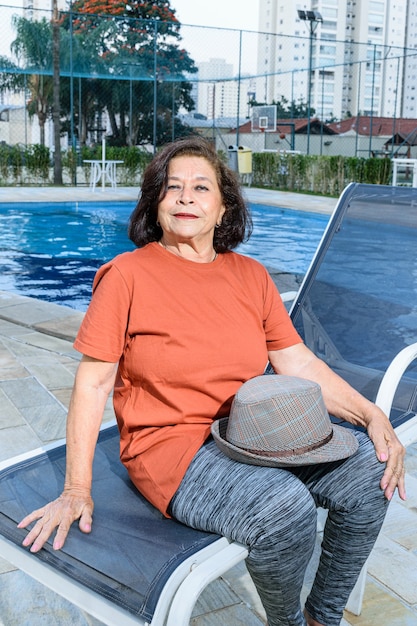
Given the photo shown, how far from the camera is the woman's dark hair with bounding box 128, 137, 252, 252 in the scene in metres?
1.64

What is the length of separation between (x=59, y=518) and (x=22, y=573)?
57 centimetres

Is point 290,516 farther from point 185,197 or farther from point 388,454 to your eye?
point 185,197

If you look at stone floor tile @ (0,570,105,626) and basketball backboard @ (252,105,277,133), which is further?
basketball backboard @ (252,105,277,133)

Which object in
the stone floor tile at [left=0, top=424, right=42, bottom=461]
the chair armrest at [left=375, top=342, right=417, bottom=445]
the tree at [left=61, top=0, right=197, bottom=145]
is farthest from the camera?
the tree at [left=61, top=0, right=197, bottom=145]

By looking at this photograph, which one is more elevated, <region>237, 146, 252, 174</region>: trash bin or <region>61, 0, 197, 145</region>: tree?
<region>61, 0, 197, 145</region>: tree

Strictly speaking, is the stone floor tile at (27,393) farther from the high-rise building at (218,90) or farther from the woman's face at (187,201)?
the high-rise building at (218,90)

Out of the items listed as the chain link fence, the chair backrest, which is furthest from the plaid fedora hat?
the chain link fence

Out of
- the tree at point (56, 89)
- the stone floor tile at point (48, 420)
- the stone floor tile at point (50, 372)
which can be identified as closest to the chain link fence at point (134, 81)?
the tree at point (56, 89)

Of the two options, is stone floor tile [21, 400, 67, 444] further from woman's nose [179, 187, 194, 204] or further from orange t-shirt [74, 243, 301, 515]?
woman's nose [179, 187, 194, 204]

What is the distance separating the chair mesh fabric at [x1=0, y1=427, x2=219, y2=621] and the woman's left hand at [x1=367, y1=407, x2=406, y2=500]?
0.37 m

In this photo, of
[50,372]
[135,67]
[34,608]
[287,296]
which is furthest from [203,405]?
[135,67]

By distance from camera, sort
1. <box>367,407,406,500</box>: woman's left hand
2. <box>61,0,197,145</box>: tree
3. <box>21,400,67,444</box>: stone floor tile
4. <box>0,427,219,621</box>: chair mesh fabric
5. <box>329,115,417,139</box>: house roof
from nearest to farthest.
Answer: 1. <box>0,427,219,621</box>: chair mesh fabric
2. <box>367,407,406,500</box>: woman's left hand
3. <box>21,400,67,444</box>: stone floor tile
4. <box>61,0,197,145</box>: tree
5. <box>329,115,417,139</box>: house roof

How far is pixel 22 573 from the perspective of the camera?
5.92 feet

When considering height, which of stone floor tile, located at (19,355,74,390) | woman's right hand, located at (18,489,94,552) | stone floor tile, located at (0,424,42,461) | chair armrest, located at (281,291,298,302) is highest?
chair armrest, located at (281,291,298,302)
